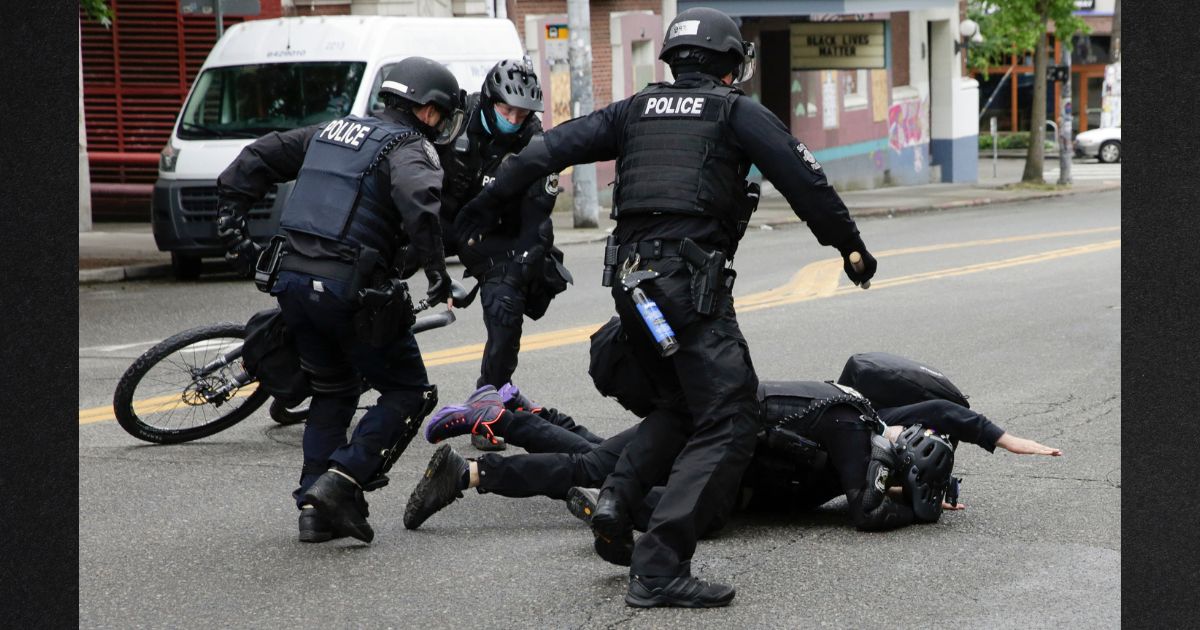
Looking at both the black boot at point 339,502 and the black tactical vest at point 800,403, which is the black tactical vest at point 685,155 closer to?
the black tactical vest at point 800,403

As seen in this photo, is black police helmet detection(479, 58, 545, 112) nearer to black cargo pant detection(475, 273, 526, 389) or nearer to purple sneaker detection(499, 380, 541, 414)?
black cargo pant detection(475, 273, 526, 389)

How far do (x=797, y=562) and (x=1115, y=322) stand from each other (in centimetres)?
696

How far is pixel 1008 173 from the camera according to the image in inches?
1502

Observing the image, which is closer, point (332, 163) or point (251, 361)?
point (332, 163)

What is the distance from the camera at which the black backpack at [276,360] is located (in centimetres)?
652

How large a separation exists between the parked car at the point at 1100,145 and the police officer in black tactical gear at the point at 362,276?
38.5 meters

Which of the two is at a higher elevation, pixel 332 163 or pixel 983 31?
pixel 983 31

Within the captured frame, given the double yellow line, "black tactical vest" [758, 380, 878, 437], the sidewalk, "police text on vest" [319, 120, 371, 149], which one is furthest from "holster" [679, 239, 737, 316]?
the sidewalk

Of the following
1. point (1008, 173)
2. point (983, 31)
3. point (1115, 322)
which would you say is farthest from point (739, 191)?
point (983, 31)

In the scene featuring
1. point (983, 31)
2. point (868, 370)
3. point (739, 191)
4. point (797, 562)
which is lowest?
point (797, 562)

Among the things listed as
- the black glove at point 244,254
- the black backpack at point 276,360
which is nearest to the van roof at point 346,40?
the black glove at point 244,254

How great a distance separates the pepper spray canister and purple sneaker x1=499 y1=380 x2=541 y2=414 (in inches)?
77.7
